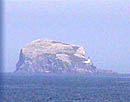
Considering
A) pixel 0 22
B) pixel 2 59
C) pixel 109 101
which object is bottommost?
pixel 109 101

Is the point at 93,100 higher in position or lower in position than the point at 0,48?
lower

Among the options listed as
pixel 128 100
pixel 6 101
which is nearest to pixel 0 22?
pixel 6 101

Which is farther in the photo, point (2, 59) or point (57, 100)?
point (57, 100)

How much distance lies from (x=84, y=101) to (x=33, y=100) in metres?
6.23

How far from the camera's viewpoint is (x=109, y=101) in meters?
54.9

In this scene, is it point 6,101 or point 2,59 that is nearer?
point 2,59

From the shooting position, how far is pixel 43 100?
181 feet

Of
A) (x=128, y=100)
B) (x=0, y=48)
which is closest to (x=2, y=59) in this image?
(x=0, y=48)

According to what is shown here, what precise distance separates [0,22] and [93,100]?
1633 inches

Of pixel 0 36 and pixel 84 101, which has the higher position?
pixel 0 36

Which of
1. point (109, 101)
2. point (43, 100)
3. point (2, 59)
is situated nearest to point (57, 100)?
point (43, 100)

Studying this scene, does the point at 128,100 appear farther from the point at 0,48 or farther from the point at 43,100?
the point at 0,48

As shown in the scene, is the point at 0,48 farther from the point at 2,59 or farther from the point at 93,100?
the point at 93,100

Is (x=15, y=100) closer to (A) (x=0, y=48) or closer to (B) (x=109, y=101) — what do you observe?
(B) (x=109, y=101)
